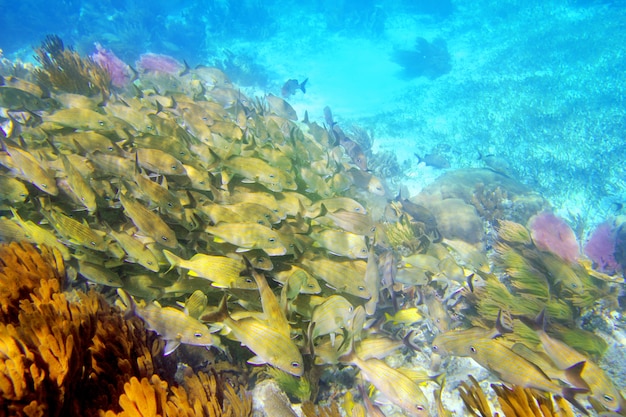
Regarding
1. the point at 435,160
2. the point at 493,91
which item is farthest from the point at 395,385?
the point at 493,91

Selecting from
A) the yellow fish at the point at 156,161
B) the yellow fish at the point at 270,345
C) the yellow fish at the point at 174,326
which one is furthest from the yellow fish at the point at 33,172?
the yellow fish at the point at 270,345

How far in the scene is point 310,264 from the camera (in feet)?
11.6

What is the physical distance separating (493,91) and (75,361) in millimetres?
22075

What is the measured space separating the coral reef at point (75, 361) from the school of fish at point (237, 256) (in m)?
0.27

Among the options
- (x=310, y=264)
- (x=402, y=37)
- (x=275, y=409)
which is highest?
(x=402, y=37)

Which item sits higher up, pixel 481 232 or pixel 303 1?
pixel 303 1

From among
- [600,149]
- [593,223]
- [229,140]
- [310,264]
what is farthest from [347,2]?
[310,264]

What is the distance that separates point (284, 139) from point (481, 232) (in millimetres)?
4967

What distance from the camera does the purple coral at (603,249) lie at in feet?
21.9

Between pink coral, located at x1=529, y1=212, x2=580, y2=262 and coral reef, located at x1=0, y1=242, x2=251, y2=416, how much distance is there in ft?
21.0

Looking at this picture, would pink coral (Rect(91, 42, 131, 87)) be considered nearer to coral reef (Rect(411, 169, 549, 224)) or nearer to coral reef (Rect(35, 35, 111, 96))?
coral reef (Rect(35, 35, 111, 96))

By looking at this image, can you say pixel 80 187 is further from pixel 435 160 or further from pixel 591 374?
pixel 435 160

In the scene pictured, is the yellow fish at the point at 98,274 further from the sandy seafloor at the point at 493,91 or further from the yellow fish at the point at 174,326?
the sandy seafloor at the point at 493,91

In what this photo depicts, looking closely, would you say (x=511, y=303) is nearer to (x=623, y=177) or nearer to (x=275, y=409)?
(x=275, y=409)
